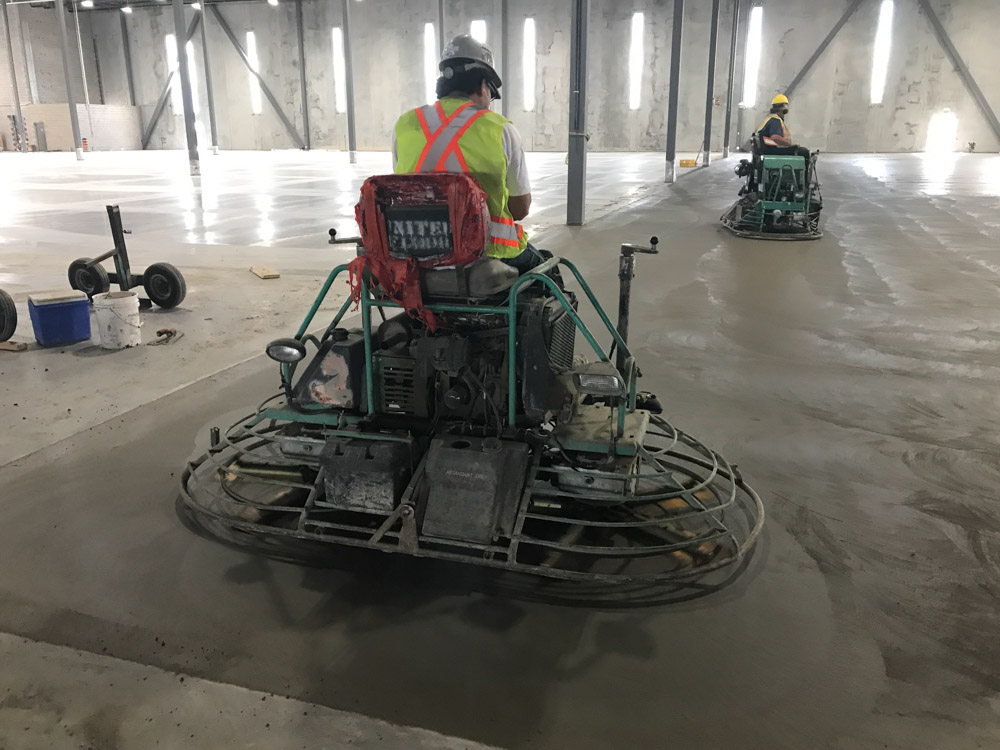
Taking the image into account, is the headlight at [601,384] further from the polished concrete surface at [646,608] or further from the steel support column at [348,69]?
the steel support column at [348,69]

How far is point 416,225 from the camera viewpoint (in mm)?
2727

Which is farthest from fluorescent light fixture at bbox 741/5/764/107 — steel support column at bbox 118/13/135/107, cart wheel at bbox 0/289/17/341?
cart wheel at bbox 0/289/17/341

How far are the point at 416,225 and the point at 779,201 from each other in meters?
9.17

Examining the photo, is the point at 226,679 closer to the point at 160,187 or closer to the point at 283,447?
the point at 283,447

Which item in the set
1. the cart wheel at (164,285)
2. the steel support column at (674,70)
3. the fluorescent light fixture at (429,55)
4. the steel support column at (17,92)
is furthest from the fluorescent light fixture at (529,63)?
the cart wheel at (164,285)

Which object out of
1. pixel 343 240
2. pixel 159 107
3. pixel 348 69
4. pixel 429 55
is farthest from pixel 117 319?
pixel 159 107

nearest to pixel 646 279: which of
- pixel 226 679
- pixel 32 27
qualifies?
pixel 226 679

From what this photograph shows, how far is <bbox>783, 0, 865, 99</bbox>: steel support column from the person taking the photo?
1128 inches

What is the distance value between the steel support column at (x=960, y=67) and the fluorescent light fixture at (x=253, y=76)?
28653 mm

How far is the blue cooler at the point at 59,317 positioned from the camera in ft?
17.7

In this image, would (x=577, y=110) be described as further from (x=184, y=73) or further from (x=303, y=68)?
(x=303, y=68)

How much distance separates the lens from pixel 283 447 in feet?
11.2

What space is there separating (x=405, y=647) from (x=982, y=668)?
1.77 meters

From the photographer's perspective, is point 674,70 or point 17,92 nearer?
point 674,70
